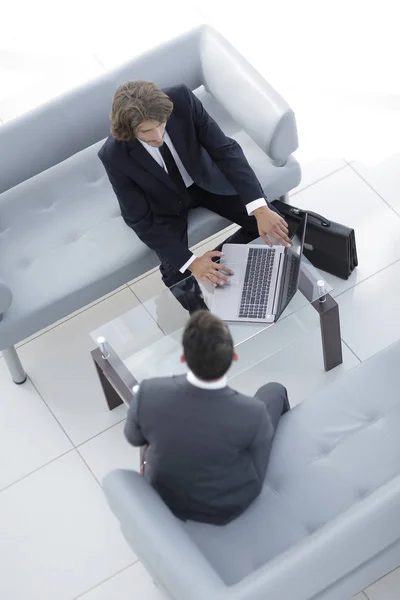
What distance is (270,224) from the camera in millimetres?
3574

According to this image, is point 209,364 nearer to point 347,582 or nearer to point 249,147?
point 347,582

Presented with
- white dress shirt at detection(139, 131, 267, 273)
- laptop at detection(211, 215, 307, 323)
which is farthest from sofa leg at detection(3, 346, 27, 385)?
laptop at detection(211, 215, 307, 323)

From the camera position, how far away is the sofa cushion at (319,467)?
2846mm

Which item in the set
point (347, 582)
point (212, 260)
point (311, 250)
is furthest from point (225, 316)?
point (347, 582)

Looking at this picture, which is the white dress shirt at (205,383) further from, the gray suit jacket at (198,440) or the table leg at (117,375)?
the table leg at (117,375)

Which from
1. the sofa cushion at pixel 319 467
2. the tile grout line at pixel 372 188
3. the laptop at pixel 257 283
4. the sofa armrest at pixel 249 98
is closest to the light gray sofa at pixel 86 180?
the sofa armrest at pixel 249 98

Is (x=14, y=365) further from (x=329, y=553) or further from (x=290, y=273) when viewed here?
(x=329, y=553)

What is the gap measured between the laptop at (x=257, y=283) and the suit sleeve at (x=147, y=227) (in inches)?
7.3

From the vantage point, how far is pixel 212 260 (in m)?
3.48

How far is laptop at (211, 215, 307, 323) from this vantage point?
335 cm

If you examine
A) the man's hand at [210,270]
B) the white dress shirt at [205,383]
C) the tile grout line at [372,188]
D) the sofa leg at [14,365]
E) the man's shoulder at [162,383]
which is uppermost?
the white dress shirt at [205,383]

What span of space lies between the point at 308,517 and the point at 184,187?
1385 mm

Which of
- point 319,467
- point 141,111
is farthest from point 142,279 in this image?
point 319,467

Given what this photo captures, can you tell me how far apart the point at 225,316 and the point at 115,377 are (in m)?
0.46
